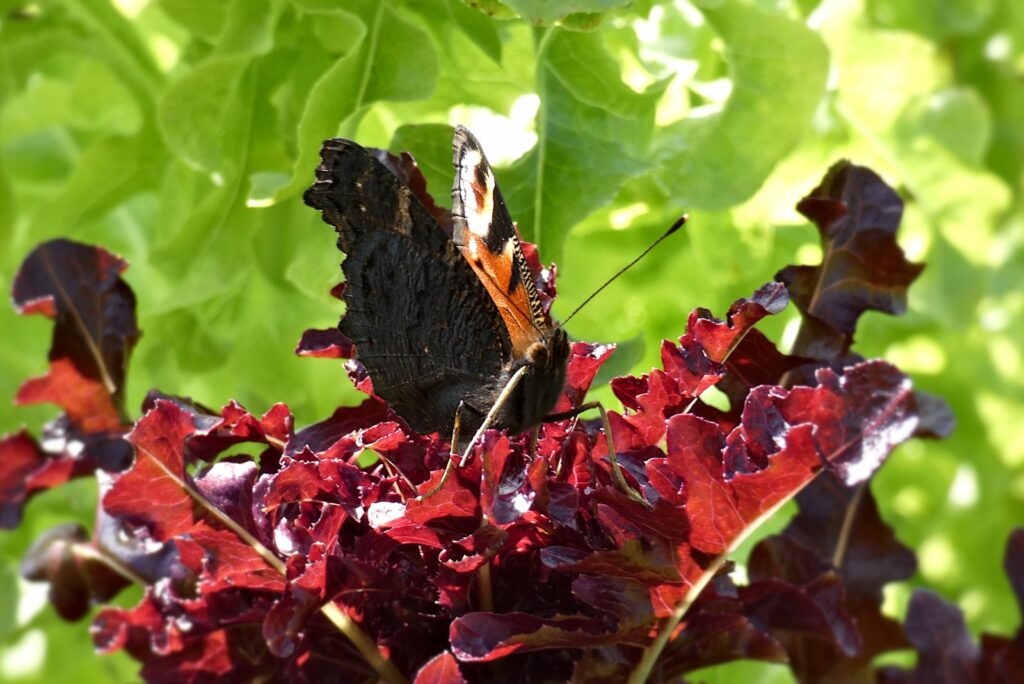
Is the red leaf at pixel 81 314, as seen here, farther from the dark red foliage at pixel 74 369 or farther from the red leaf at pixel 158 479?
the red leaf at pixel 158 479

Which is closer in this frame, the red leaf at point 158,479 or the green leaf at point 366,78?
the red leaf at point 158,479

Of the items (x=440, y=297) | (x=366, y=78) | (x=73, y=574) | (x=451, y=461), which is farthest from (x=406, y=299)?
(x=73, y=574)

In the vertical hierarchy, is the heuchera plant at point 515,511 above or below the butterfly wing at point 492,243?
below

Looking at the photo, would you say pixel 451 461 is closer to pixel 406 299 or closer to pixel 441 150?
pixel 406 299

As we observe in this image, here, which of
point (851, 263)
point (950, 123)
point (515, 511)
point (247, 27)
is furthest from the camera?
point (950, 123)

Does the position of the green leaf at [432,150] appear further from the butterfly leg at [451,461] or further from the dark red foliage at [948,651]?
the dark red foliage at [948,651]

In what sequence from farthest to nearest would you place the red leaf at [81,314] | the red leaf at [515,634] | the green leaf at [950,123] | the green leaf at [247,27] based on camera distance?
the green leaf at [950,123] → the green leaf at [247,27] → the red leaf at [81,314] → the red leaf at [515,634]

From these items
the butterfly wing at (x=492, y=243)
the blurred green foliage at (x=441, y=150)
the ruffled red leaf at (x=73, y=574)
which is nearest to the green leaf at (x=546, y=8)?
the blurred green foliage at (x=441, y=150)

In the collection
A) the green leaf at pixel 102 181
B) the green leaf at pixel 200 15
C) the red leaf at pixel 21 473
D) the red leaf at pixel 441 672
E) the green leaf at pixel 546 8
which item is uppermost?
the green leaf at pixel 546 8

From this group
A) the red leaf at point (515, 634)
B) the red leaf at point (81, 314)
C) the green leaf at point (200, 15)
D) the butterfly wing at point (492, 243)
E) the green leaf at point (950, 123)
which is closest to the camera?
the red leaf at point (515, 634)
